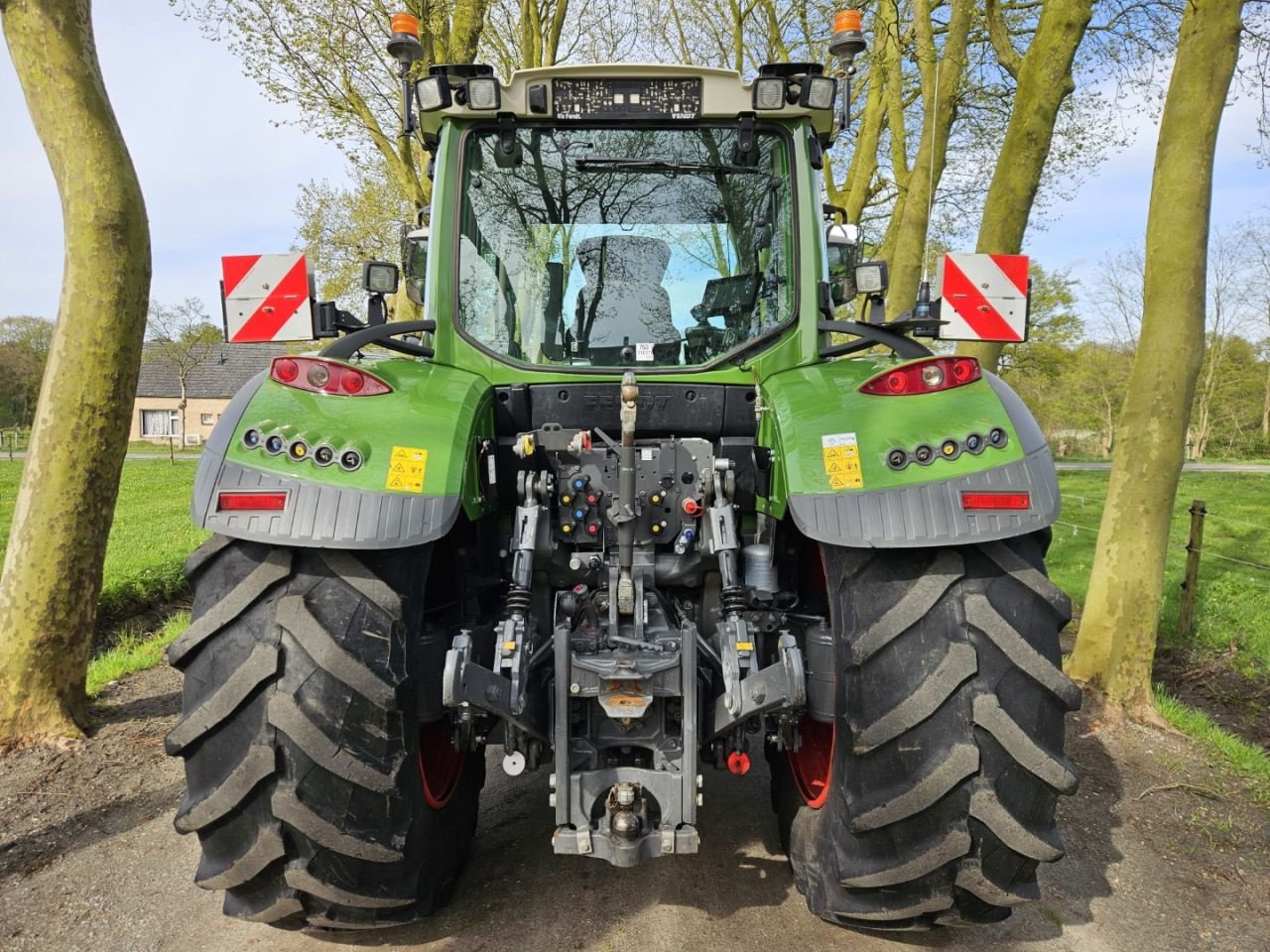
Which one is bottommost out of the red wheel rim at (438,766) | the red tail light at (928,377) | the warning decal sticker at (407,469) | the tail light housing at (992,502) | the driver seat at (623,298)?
the red wheel rim at (438,766)

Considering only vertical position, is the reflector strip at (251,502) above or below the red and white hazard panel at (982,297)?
below

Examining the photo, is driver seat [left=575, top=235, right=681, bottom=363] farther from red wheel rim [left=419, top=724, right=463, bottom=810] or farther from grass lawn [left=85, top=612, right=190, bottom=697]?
grass lawn [left=85, top=612, right=190, bottom=697]

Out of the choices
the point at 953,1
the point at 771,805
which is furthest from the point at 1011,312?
the point at 953,1

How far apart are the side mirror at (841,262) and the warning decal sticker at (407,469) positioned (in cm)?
205

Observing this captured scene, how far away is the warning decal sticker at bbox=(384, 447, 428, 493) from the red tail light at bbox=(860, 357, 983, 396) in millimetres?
1378

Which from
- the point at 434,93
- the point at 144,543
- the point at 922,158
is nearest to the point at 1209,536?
the point at 922,158

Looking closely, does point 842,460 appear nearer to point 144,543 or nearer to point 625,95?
point 625,95

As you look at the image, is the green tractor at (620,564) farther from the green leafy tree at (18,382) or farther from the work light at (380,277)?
the green leafy tree at (18,382)

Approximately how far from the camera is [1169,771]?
432 cm

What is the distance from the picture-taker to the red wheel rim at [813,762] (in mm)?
2977

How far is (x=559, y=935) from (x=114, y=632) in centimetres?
564

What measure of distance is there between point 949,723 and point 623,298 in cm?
194

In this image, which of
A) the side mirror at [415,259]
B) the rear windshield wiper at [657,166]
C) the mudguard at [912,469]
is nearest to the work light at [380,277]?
the side mirror at [415,259]

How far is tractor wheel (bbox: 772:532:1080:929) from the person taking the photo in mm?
2322
